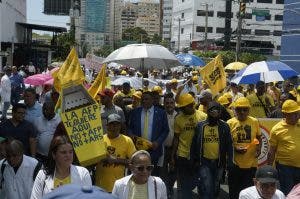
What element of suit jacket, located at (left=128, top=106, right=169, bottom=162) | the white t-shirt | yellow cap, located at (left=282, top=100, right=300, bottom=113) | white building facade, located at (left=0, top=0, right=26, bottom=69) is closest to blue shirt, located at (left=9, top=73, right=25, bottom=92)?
suit jacket, located at (left=128, top=106, right=169, bottom=162)

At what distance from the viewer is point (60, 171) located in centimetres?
462

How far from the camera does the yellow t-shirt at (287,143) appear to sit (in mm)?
7062

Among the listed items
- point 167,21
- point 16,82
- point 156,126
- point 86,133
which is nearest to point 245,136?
point 156,126

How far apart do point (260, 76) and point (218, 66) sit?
41.5 inches

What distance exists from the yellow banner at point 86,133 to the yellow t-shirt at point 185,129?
1887 millimetres

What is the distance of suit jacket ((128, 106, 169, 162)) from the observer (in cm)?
765

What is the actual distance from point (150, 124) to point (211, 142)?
94 cm

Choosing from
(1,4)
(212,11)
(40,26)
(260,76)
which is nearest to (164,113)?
(260,76)

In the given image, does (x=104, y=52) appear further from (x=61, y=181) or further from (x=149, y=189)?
(x=61, y=181)

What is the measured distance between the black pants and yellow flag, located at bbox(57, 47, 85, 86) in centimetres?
241

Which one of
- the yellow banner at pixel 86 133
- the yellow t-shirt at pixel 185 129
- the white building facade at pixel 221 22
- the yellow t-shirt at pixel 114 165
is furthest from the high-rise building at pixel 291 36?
the white building facade at pixel 221 22

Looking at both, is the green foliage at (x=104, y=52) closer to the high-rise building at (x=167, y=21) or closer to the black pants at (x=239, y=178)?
the high-rise building at (x=167, y=21)

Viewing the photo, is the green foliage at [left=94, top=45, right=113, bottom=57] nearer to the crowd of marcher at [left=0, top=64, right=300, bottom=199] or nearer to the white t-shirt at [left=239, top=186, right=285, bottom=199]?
the crowd of marcher at [left=0, top=64, right=300, bottom=199]

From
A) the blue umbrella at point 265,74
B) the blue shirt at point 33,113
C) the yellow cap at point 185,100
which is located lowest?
the blue shirt at point 33,113
